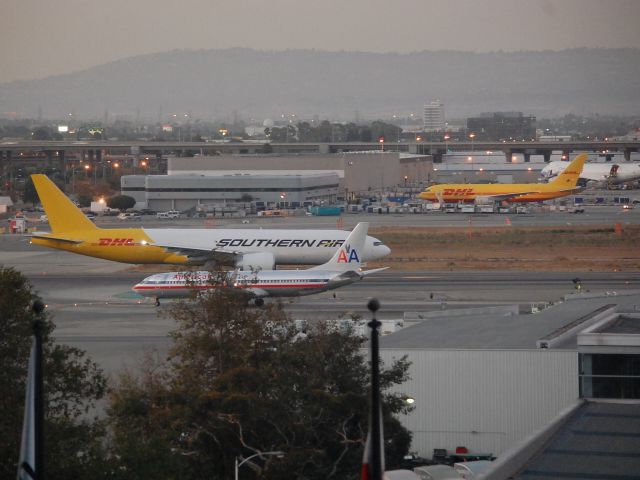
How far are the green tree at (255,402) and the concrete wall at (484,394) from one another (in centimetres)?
487

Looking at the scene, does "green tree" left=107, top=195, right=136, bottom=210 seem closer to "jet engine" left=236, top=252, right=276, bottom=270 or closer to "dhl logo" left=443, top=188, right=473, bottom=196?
"dhl logo" left=443, top=188, right=473, bottom=196

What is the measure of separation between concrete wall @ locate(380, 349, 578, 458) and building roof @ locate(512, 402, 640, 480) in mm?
6565

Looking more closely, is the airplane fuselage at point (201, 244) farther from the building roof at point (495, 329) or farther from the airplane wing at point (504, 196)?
the airplane wing at point (504, 196)

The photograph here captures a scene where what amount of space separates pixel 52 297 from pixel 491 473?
129ft

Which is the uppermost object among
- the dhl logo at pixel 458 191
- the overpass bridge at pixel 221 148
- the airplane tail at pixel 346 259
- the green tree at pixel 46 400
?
the overpass bridge at pixel 221 148

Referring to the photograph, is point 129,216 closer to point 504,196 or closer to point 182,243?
point 504,196

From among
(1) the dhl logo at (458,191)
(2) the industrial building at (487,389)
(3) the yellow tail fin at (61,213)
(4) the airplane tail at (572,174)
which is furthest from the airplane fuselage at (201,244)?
(1) the dhl logo at (458,191)

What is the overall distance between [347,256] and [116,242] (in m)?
14.3

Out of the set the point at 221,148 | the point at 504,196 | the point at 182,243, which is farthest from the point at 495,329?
the point at 221,148

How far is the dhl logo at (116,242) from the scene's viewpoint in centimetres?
5916

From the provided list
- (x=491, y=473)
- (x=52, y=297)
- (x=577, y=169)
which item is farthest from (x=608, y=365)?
(x=577, y=169)

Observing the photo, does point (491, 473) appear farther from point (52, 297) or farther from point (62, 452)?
point (52, 297)

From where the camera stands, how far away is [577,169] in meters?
113

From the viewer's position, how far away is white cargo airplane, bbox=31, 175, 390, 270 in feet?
191
